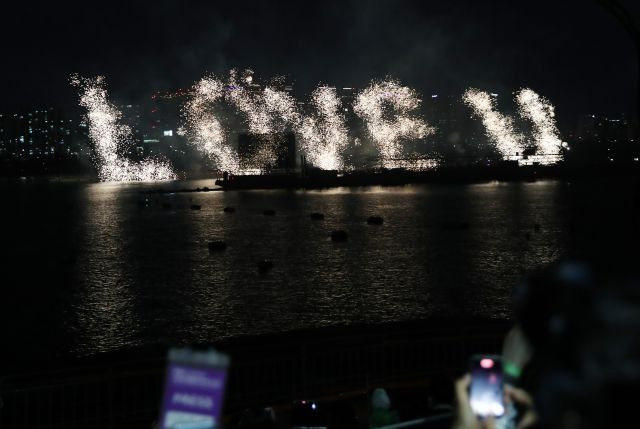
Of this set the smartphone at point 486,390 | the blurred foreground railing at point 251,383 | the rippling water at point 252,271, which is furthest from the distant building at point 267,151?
the smartphone at point 486,390

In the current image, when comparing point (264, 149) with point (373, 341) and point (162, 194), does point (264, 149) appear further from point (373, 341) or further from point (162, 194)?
point (373, 341)

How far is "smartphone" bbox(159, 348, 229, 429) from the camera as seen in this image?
267 cm

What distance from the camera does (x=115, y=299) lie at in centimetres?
3234

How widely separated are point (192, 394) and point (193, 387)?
1.1 inches

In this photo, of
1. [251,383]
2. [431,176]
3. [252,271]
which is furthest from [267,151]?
[251,383]

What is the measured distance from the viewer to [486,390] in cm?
345

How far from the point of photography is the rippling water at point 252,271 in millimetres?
27062

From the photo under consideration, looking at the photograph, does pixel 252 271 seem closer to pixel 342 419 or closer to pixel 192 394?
pixel 342 419

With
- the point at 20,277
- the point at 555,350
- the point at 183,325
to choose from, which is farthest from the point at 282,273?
the point at 555,350

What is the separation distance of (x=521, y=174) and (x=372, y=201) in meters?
93.0

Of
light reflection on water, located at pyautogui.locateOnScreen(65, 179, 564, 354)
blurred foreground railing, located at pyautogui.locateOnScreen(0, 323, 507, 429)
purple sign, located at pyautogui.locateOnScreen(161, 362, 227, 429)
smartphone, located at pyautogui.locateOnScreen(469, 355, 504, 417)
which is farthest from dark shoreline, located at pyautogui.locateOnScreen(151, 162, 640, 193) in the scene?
purple sign, located at pyautogui.locateOnScreen(161, 362, 227, 429)

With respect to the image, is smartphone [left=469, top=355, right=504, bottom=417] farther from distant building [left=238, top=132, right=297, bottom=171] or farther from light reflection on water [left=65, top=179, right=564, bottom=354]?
distant building [left=238, top=132, right=297, bottom=171]

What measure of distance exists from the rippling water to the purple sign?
72.2 ft

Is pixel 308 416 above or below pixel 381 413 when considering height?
below
